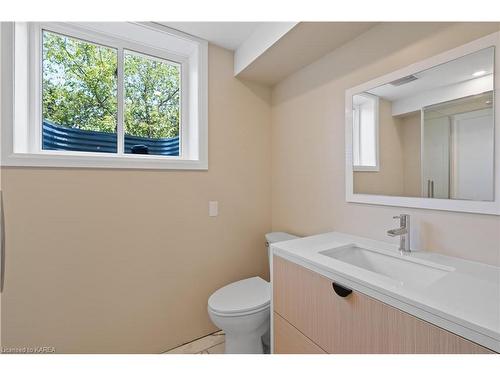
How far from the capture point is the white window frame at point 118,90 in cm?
126

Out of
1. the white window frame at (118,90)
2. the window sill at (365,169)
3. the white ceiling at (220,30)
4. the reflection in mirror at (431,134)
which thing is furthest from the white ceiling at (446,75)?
the white window frame at (118,90)

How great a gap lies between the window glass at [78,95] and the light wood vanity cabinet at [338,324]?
1.48 m

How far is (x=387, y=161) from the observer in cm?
131

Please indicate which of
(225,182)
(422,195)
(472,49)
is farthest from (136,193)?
(472,49)

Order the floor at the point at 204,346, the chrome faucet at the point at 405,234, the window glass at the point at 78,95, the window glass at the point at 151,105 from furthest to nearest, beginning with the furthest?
the window glass at the point at 151,105 < the floor at the point at 204,346 < the window glass at the point at 78,95 < the chrome faucet at the point at 405,234

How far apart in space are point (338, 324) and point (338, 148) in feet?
3.35

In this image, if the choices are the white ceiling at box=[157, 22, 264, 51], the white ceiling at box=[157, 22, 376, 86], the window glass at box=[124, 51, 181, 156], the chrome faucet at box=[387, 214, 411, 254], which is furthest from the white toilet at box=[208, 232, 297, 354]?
the white ceiling at box=[157, 22, 264, 51]

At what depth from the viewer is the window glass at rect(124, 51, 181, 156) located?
5.77 ft

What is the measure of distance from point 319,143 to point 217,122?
0.79 metres

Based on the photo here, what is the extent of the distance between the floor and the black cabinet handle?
3.81ft

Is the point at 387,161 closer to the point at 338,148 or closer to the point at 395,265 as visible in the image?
the point at 338,148

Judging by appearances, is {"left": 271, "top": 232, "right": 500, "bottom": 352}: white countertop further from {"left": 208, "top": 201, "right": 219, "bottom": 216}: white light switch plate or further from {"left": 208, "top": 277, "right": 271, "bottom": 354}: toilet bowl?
{"left": 208, "top": 201, "right": 219, "bottom": 216}: white light switch plate

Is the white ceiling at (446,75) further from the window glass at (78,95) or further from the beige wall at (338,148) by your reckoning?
the window glass at (78,95)

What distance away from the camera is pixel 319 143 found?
1671mm
